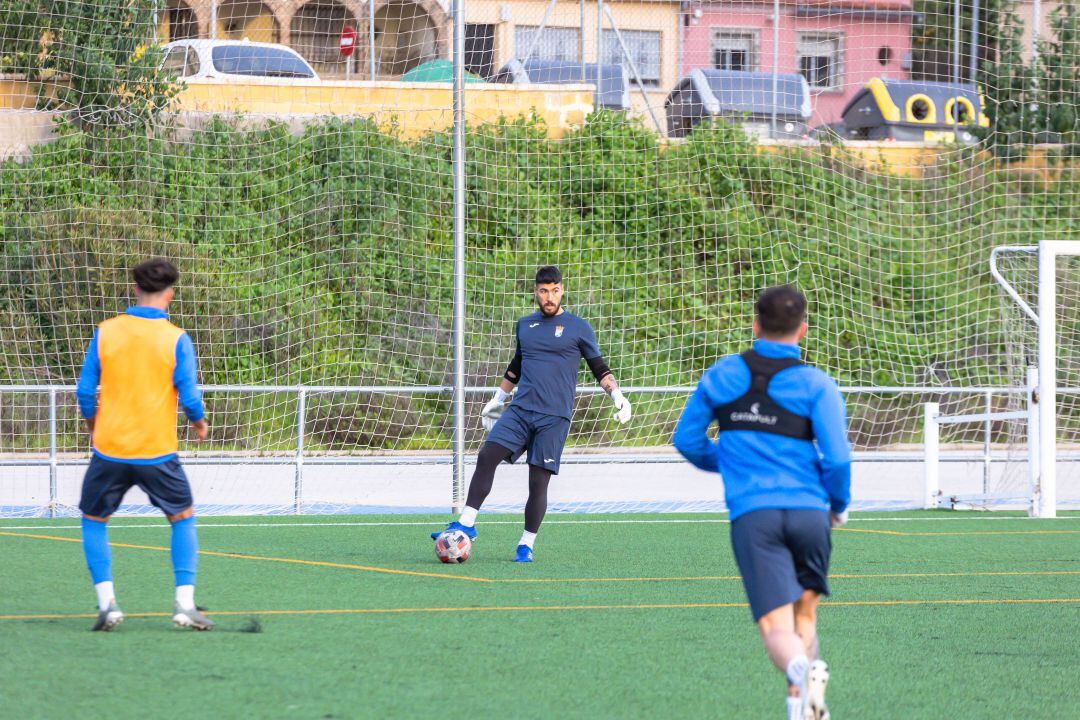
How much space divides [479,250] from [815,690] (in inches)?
585

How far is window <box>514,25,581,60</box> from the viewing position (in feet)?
72.9

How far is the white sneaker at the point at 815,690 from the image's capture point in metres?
4.04

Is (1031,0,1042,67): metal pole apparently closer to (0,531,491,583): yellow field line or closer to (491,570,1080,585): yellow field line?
(491,570,1080,585): yellow field line

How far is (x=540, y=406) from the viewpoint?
8.98 metres

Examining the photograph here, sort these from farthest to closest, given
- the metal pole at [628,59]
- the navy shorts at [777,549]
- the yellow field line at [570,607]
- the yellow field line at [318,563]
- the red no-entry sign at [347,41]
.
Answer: the red no-entry sign at [347,41], the metal pole at [628,59], the yellow field line at [318,563], the yellow field line at [570,607], the navy shorts at [777,549]

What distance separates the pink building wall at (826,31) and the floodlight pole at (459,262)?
1177 cm

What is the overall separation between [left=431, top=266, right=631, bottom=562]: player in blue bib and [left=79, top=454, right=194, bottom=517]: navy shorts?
10.0 ft

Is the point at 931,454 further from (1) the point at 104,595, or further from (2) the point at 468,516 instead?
(1) the point at 104,595

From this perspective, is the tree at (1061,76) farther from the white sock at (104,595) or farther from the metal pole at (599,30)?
the white sock at (104,595)

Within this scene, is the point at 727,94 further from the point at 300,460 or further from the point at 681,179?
the point at 300,460

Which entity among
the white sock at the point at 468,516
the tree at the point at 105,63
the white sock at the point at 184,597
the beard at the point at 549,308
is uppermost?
the tree at the point at 105,63

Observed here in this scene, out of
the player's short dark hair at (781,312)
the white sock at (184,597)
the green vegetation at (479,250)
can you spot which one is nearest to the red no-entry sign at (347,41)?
the green vegetation at (479,250)

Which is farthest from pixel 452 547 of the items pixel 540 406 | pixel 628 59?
pixel 628 59

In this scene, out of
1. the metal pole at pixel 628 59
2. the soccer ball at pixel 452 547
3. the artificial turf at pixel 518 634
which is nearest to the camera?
the artificial turf at pixel 518 634
